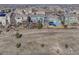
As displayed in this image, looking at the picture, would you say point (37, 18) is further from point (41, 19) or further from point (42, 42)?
point (42, 42)

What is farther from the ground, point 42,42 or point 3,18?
point 3,18

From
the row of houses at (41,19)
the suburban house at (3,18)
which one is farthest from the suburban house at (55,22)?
the suburban house at (3,18)

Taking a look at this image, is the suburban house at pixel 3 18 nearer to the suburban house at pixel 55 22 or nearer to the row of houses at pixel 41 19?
the row of houses at pixel 41 19

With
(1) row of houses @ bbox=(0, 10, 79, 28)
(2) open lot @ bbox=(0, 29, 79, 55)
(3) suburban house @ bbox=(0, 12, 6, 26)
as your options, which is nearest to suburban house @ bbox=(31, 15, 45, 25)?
(1) row of houses @ bbox=(0, 10, 79, 28)

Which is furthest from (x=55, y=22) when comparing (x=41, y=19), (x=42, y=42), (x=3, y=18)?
(x=3, y=18)

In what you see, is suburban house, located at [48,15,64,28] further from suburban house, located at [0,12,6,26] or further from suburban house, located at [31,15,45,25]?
suburban house, located at [0,12,6,26]

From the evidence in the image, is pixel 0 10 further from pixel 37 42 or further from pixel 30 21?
pixel 37 42

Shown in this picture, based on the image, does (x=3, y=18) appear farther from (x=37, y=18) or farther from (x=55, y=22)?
(x=55, y=22)
